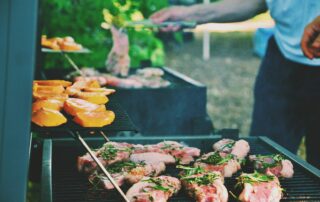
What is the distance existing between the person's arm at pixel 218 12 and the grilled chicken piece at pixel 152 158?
6.65 ft

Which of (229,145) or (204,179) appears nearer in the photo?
(204,179)

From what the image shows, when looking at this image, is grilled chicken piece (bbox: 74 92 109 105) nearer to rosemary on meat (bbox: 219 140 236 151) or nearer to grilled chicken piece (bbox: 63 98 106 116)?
grilled chicken piece (bbox: 63 98 106 116)

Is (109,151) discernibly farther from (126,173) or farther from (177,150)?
(177,150)

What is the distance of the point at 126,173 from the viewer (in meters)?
2.78

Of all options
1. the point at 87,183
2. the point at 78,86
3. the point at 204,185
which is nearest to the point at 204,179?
the point at 204,185

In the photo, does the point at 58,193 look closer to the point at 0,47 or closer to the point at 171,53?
the point at 0,47

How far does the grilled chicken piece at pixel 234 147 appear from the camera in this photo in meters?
3.19

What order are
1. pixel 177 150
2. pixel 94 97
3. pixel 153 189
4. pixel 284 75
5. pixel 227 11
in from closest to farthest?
pixel 153 189 → pixel 94 97 → pixel 177 150 → pixel 284 75 → pixel 227 11

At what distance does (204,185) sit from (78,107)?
2.33 feet

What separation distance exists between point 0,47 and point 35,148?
2.42m

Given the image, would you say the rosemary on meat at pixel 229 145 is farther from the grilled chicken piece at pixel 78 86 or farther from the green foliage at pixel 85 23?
the green foliage at pixel 85 23

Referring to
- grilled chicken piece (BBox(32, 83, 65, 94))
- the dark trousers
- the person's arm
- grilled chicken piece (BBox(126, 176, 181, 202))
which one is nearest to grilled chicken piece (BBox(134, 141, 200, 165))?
grilled chicken piece (BBox(126, 176, 181, 202))

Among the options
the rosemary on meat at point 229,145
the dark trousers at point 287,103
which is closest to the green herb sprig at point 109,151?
the rosemary on meat at point 229,145

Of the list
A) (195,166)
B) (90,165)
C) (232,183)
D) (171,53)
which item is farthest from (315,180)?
(171,53)
